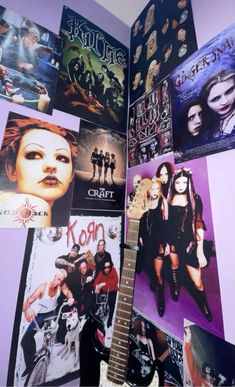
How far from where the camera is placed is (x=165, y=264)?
879mm

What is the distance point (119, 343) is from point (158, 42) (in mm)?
1551

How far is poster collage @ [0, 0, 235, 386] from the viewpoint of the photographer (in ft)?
2.40

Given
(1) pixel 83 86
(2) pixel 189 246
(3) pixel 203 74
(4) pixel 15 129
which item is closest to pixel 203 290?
(2) pixel 189 246

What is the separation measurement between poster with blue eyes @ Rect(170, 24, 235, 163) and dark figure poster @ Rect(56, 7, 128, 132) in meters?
0.44

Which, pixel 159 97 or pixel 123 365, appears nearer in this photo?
pixel 123 365

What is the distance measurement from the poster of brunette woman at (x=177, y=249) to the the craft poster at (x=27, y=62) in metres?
0.69

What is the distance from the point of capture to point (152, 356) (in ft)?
2.93

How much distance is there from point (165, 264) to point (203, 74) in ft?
2.85

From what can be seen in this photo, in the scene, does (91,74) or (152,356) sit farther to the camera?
(91,74)

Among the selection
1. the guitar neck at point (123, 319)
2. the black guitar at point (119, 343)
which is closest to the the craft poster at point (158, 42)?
the black guitar at point (119, 343)

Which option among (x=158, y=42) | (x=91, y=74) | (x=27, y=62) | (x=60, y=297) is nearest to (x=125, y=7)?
(x=158, y=42)

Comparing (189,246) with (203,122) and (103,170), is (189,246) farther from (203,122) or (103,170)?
(103,170)

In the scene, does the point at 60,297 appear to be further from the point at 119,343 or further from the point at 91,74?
the point at 91,74

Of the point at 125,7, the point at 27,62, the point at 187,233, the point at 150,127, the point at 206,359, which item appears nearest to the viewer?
the point at 206,359
